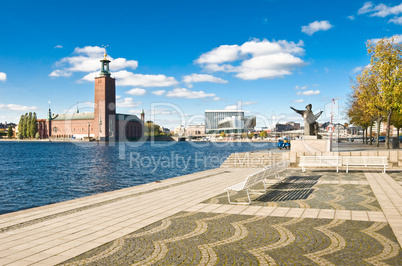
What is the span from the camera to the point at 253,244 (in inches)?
235

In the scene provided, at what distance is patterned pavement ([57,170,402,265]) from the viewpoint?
5.24 meters

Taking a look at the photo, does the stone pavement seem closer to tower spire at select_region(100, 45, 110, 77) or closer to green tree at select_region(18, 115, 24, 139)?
tower spire at select_region(100, 45, 110, 77)

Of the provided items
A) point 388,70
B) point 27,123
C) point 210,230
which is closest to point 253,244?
point 210,230

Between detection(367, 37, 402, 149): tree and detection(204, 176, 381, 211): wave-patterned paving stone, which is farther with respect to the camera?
detection(367, 37, 402, 149): tree

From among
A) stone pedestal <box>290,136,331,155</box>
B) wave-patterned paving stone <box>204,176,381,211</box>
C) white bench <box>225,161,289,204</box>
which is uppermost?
stone pedestal <box>290,136,331,155</box>

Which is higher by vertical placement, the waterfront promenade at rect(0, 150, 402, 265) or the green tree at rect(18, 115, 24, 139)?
the green tree at rect(18, 115, 24, 139)

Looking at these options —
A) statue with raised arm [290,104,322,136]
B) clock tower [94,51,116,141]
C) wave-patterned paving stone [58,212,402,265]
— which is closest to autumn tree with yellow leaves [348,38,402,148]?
statue with raised arm [290,104,322,136]

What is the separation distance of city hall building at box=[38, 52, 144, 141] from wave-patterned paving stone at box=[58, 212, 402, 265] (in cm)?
13979

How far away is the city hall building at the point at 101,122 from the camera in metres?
151

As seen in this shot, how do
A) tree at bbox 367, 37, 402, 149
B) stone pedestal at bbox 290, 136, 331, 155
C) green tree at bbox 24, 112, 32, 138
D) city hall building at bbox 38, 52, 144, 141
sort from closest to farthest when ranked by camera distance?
stone pedestal at bbox 290, 136, 331, 155
tree at bbox 367, 37, 402, 149
city hall building at bbox 38, 52, 144, 141
green tree at bbox 24, 112, 32, 138

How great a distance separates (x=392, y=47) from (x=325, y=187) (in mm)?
26787

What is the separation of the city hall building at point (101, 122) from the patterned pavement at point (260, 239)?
13868 centimetres

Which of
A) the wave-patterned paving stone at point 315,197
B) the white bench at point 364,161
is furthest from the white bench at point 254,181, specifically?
the white bench at point 364,161

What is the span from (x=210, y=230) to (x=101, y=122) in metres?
149
